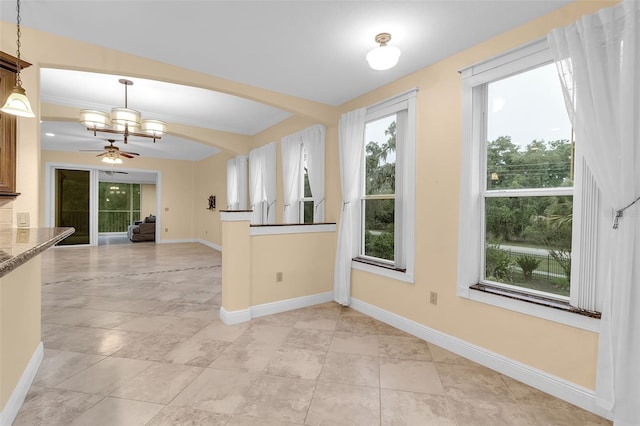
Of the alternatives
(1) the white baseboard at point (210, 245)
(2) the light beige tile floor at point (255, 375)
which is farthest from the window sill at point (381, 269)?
(1) the white baseboard at point (210, 245)

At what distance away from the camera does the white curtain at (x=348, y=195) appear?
3.65 metres

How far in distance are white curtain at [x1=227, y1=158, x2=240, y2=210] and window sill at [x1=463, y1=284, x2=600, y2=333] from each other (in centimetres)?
584

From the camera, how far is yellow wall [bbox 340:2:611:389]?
2035mm

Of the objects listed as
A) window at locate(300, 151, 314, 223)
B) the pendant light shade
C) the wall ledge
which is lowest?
the wall ledge

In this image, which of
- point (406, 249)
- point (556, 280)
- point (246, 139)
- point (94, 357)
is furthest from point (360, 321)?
point (246, 139)

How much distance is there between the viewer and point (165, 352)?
2580 mm

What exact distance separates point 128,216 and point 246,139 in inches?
375

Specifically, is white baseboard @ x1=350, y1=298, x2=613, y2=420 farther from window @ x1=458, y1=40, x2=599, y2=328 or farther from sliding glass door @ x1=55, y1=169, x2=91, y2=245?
sliding glass door @ x1=55, y1=169, x2=91, y2=245

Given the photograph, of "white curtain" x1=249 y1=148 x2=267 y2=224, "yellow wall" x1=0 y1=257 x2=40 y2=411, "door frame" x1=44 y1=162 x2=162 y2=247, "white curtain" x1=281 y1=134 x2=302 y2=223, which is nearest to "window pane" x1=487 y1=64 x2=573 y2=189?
"white curtain" x1=281 y1=134 x2=302 y2=223

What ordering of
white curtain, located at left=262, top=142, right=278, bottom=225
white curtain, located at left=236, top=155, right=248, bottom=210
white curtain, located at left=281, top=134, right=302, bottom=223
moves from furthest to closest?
white curtain, located at left=236, top=155, right=248, bottom=210, white curtain, located at left=262, top=142, right=278, bottom=225, white curtain, located at left=281, top=134, right=302, bottom=223

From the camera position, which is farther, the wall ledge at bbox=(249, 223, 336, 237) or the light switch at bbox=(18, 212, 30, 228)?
the wall ledge at bbox=(249, 223, 336, 237)

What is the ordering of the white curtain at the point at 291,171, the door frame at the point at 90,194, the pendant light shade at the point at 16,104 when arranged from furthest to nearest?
the door frame at the point at 90,194, the white curtain at the point at 291,171, the pendant light shade at the point at 16,104

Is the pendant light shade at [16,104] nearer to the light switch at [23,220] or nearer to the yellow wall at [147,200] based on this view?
the light switch at [23,220]

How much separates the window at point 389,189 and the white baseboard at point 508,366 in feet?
1.69
